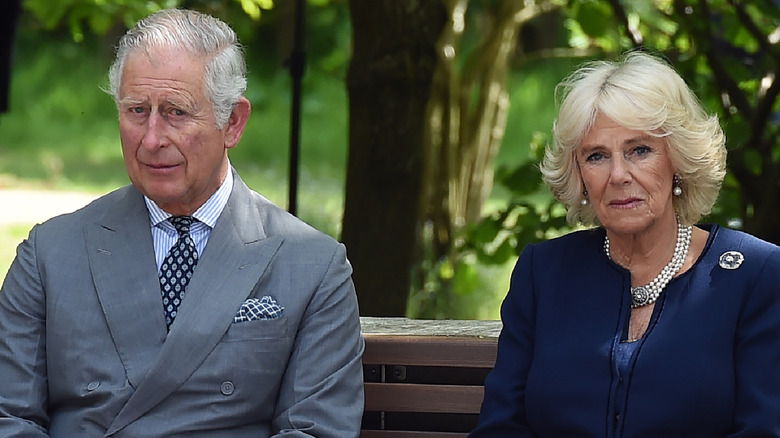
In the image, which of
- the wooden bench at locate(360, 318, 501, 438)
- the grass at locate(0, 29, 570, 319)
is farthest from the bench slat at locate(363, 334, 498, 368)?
the grass at locate(0, 29, 570, 319)

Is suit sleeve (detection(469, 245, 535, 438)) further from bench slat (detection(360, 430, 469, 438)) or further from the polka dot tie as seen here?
the polka dot tie

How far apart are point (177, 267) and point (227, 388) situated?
0.33 meters

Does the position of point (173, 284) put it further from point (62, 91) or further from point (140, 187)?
point (62, 91)

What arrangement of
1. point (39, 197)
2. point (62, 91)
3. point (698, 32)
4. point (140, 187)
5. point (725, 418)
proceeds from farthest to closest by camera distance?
point (62, 91) < point (39, 197) < point (698, 32) < point (140, 187) < point (725, 418)

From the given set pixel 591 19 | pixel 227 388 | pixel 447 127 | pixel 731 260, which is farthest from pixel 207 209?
pixel 447 127

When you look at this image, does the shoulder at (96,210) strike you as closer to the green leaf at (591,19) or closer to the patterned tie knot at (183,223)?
the patterned tie knot at (183,223)

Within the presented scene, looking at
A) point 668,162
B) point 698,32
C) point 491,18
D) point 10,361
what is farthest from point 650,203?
point 491,18

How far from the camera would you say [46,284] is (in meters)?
2.62

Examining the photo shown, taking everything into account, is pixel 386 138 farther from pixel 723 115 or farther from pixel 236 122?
pixel 236 122

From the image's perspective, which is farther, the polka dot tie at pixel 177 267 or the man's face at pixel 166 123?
the polka dot tie at pixel 177 267

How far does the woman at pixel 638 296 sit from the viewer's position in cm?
248

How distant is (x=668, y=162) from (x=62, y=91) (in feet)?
44.7

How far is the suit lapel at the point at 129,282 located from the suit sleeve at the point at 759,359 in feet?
4.06

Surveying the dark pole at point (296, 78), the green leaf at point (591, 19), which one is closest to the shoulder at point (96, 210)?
the dark pole at point (296, 78)
